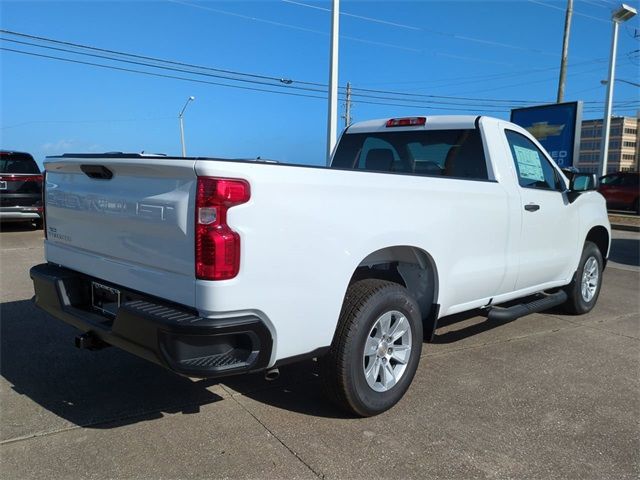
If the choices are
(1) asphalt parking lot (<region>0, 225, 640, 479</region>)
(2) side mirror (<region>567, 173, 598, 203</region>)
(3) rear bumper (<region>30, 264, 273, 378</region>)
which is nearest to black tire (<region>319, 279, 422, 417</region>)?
(1) asphalt parking lot (<region>0, 225, 640, 479</region>)

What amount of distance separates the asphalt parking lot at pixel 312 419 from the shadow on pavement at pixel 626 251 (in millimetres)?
6545

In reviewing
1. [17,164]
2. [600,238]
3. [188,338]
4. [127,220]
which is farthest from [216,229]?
[17,164]

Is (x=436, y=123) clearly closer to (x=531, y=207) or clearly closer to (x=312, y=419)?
(x=531, y=207)

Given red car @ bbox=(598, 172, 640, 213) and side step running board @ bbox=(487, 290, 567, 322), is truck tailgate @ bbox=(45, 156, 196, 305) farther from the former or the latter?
red car @ bbox=(598, 172, 640, 213)

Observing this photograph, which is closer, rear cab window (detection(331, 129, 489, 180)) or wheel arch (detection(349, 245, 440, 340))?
wheel arch (detection(349, 245, 440, 340))

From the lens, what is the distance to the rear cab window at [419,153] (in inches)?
187

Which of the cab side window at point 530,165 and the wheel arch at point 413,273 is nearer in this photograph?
the wheel arch at point 413,273

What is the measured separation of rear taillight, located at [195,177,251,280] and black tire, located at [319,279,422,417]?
910 millimetres

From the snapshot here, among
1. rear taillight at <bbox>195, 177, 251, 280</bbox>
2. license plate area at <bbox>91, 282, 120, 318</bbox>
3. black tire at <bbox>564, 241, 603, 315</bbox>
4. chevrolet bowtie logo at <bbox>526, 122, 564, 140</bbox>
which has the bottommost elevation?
black tire at <bbox>564, 241, 603, 315</bbox>

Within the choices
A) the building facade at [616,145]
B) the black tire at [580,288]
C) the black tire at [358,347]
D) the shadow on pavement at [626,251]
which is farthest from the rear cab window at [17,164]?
the building facade at [616,145]

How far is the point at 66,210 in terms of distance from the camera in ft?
11.9

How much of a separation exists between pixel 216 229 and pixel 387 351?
5.10 feet

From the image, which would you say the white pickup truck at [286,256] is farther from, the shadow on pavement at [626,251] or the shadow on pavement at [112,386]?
the shadow on pavement at [626,251]

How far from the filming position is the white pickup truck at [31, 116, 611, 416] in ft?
8.77
